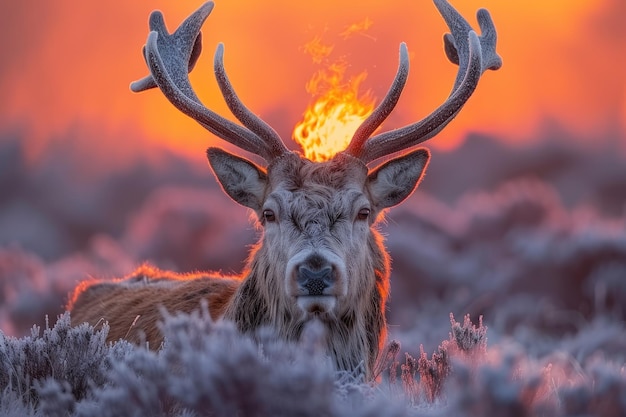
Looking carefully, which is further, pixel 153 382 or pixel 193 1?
pixel 193 1

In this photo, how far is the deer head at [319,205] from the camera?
566cm

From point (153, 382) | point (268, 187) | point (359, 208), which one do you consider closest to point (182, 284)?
point (268, 187)

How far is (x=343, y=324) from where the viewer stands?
598 cm

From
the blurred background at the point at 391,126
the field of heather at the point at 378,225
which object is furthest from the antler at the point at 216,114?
the blurred background at the point at 391,126

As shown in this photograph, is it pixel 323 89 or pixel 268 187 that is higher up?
pixel 323 89

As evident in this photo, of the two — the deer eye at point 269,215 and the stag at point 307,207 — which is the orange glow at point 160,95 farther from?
the deer eye at point 269,215

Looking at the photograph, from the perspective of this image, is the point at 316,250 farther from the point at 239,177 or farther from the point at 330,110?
the point at 330,110

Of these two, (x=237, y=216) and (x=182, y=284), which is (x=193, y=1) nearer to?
(x=237, y=216)

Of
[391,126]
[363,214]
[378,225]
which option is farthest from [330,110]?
[363,214]

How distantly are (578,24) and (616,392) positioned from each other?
44.9 meters

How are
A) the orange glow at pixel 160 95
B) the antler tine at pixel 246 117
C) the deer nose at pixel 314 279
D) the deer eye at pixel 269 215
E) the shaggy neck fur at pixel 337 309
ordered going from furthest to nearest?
the orange glow at pixel 160 95 < the antler tine at pixel 246 117 < the deer eye at pixel 269 215 < the shaggy neck fur at pixel 337 309 < the deer nose at pixel 314 279

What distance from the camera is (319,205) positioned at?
5.88 meters

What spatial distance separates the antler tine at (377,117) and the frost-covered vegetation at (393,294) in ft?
2.40

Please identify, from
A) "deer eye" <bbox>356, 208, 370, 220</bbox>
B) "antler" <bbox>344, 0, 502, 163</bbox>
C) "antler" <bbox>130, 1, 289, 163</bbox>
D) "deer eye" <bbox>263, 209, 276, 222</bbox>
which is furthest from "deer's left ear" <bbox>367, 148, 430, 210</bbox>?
"deer eye" <bbox>263, 209, 276, 222</bbox>
